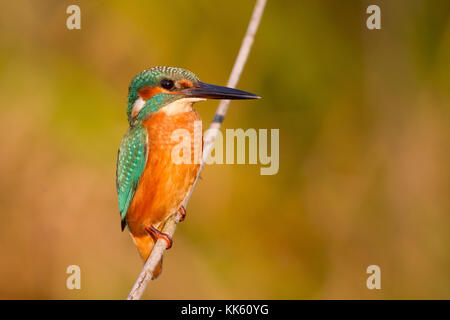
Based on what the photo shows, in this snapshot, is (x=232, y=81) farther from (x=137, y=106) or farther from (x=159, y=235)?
(x=159, y=235)

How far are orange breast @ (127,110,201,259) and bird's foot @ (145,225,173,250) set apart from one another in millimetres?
36

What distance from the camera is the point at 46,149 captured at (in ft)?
11.3

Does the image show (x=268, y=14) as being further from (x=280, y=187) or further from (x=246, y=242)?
(x=246, y=242)

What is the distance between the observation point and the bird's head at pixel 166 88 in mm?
2445

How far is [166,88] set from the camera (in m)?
2.48

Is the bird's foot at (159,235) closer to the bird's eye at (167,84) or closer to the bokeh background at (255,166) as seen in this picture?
the bird's eye at (167,84)

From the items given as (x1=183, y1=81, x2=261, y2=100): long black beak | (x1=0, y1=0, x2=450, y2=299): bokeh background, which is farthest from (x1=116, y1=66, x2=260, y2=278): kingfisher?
(x1=0, y1=0, x2=450, y2=299): bokeh background

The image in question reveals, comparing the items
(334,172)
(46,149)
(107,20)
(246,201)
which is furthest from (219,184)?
(107,20)

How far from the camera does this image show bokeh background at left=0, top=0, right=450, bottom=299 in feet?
11.2

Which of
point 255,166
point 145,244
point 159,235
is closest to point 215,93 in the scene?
point 159,235

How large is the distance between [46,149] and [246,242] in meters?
1.48

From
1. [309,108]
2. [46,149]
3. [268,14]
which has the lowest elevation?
[46,149]

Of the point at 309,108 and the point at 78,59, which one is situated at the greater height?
the point at 78,59

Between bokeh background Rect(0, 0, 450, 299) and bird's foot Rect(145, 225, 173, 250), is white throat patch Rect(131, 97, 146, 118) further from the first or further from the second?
bokeh background Rect(0, 0, 450, 299)
